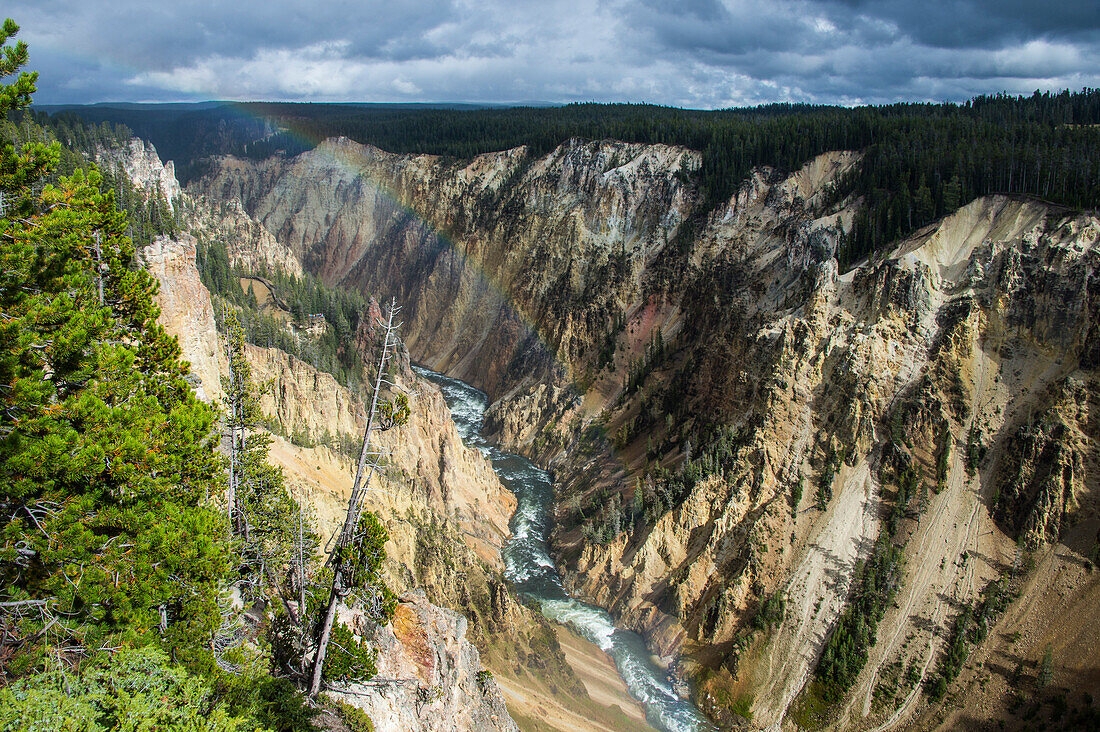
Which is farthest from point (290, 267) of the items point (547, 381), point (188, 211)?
point (547, 381)

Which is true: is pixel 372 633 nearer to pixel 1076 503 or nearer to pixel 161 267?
pixel 161 267

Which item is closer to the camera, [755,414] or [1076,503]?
[1076,503]

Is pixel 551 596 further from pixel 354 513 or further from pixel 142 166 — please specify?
pixel 142 166

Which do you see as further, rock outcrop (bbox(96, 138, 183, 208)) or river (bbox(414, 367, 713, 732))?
rock outcrop (bbox(96, 138, 183, 208))

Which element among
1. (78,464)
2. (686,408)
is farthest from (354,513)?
(686,408)

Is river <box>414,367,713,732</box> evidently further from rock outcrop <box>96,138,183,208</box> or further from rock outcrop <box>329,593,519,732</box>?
rock outcrop <box>96,138,183,208</box>

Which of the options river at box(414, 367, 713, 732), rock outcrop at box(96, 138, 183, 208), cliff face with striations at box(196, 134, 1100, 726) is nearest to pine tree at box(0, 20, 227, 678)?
river at box(414, 367, 713, 732)
